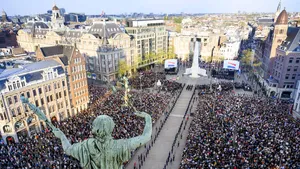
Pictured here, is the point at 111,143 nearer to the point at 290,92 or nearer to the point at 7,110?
the point at 7,110

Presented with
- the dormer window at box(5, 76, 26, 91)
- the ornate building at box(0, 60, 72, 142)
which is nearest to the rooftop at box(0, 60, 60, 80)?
the ornate building at box(0, 60, 72, 142)

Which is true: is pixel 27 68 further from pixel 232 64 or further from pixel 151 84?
pixel 232 64

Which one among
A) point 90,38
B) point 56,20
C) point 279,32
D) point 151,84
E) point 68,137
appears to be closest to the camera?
point 68,137

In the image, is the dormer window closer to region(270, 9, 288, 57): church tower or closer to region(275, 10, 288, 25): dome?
region(270, 9, 288, 57): church tower

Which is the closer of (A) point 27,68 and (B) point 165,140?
(B) point 165,140

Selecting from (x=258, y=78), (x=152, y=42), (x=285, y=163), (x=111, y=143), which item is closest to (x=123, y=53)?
(x=152, y=42)

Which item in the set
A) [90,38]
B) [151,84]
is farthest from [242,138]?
[90,38]

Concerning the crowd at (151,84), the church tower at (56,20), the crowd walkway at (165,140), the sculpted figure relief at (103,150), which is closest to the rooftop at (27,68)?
the crowd at (151,84)
